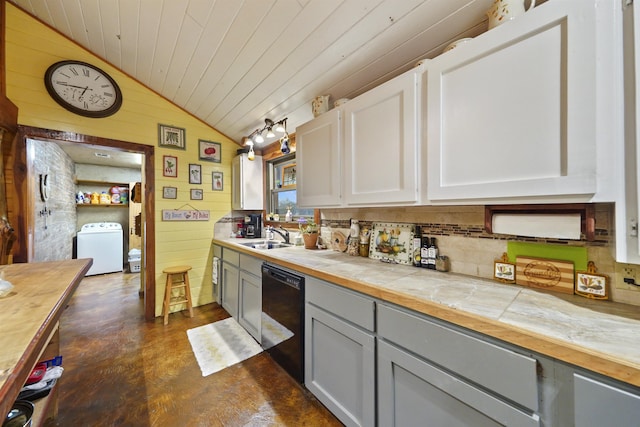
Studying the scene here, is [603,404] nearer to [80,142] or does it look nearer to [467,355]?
[467,355]

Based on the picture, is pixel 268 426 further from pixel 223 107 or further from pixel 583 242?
pixel 223 107

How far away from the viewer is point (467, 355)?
832 millimetres

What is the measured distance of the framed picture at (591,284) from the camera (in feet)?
3.14

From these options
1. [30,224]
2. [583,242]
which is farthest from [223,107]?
[583,242]

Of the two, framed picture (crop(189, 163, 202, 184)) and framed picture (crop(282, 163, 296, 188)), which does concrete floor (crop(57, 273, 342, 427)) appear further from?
framed picture (crop(282, 163, 296, 188))

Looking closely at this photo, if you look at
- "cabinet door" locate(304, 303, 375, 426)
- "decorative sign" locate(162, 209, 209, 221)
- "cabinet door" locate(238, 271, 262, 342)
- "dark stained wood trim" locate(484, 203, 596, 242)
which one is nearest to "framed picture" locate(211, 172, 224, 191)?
"decorative sign" locate(162, 209, 209, 221)

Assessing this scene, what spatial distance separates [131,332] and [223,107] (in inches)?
101

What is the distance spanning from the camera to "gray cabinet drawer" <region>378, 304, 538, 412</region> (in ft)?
2.35

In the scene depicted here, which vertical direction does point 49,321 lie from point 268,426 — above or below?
above

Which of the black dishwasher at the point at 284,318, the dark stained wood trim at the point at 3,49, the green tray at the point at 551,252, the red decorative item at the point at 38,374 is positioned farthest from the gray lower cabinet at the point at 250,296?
the dark stained wood trim at the point at 3,49

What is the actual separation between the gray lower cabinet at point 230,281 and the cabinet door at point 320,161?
3.59ft

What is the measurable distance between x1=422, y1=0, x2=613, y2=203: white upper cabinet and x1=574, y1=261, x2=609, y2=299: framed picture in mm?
432

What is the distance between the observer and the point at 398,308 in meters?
1.04

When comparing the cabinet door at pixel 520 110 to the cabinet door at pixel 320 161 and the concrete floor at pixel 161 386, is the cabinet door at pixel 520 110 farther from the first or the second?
the concrete floor at pixel 161 386
